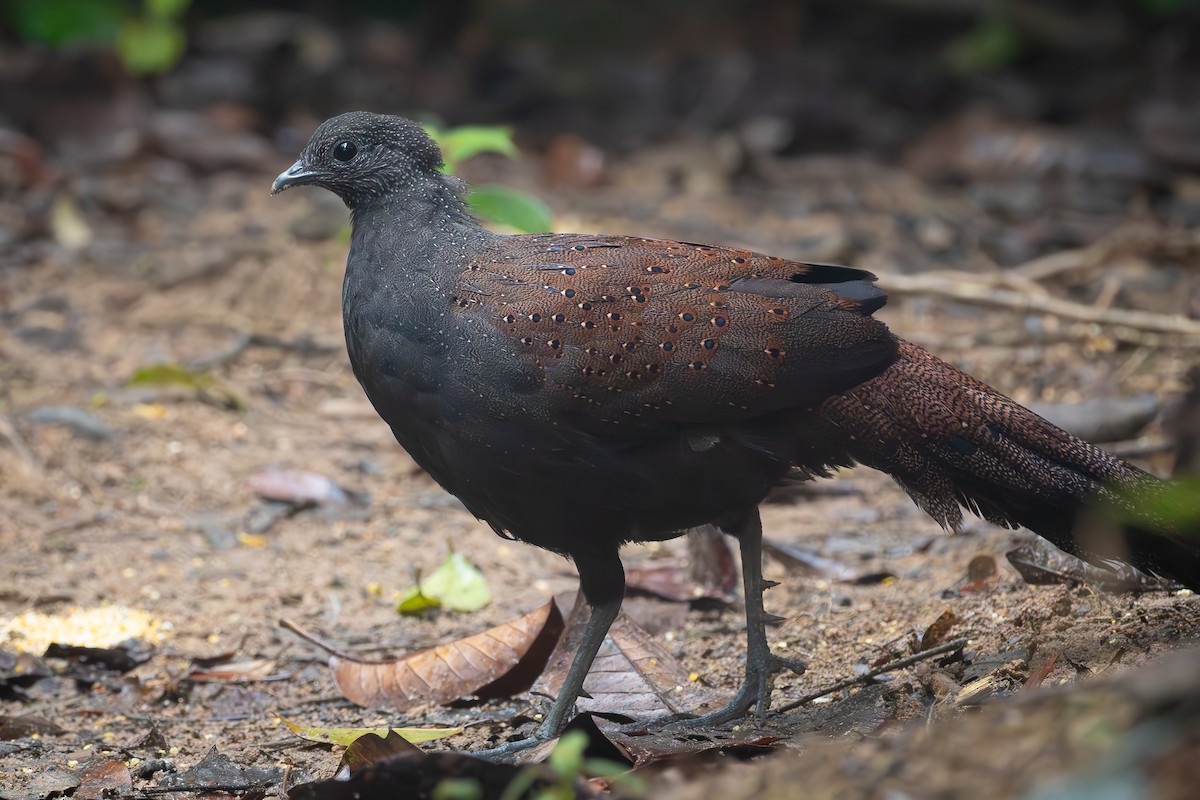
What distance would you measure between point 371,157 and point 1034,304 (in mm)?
3691

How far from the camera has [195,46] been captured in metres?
10.4

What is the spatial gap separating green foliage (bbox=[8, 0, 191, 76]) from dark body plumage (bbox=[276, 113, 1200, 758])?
673cm

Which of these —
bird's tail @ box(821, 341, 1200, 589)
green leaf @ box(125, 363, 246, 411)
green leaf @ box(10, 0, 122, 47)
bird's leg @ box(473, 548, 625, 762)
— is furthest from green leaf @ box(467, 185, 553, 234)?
green leaf @ box(10, 0, 122, 47)

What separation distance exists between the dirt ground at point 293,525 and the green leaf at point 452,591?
50mm

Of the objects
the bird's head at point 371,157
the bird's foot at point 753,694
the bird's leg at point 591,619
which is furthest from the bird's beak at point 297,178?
the bird's foot at point 753,694

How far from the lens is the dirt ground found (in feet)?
12.2

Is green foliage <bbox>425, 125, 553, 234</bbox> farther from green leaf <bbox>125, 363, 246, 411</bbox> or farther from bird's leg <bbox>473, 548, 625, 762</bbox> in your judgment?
bird's leg <bbox>473, 548, 625, 762</bbox>

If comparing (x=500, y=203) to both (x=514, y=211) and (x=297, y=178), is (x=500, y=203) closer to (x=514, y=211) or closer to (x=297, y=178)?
(x=514, y=211)

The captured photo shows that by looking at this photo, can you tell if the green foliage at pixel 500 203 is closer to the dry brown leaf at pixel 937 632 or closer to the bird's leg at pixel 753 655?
the bird's leg at pixel 753 655

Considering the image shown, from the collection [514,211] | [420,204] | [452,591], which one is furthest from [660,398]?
[514,211]

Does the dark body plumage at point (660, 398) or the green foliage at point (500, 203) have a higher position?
the green foliage at point (500, 203)

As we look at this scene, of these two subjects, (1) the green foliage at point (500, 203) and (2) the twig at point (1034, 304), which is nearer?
(1) the green foliage at point (500, 203)

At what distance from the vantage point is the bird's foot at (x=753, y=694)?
3.75 metres

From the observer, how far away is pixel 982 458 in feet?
11.8
